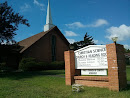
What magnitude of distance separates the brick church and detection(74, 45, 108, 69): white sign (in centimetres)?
1652

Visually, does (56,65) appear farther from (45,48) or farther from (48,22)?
(48,22)

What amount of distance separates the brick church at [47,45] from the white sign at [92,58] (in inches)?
650

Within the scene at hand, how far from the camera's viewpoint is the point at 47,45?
86.7 ft

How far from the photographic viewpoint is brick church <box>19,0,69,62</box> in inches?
934

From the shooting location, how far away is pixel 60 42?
29219 mm

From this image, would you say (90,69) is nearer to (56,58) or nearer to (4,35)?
(4,35)

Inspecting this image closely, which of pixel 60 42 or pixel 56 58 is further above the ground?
pixel 60 42

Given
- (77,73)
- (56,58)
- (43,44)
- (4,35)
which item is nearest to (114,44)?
(77,73)

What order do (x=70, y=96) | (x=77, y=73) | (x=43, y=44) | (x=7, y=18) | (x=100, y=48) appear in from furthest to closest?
(x=43, y=44) → (x=7, y=18) → (x=77, y=73) → (x=100, y=48) → (x=70, y=96)

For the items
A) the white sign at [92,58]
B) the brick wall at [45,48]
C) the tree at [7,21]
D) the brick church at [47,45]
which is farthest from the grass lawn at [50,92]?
the brick wall at [45,48]

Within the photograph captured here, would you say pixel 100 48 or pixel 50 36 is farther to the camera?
pixel 50 36

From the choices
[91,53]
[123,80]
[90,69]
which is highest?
[91,53]

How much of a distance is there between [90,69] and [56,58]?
21146 mm

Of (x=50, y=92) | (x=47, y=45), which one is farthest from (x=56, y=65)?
(x=50, y=92)
